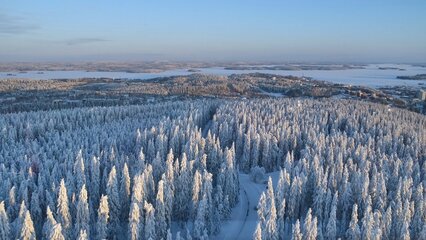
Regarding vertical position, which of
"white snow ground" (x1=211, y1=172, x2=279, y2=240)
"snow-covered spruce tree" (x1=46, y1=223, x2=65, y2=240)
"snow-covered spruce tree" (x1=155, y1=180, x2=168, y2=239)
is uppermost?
"snow-covered spruce tree" (x1=46, y1=223, x2=65, y2=240)

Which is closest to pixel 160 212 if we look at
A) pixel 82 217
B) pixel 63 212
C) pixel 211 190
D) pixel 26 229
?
pixel 211 190

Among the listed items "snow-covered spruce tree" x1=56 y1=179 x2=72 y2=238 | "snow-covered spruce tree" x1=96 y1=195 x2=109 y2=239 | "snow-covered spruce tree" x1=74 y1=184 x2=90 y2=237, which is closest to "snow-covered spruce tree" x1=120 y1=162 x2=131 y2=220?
"snow-covered spruce tree" x1=96 y1=195 x2=109 y2=239

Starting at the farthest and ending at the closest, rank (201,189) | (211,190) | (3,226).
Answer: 1. (201,189)
2. (211,190)
3. (3,226)

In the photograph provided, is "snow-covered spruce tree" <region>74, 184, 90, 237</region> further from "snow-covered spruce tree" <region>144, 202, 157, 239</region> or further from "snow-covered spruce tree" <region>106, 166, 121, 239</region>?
"snow-covered spruce tree" <region>144, 202, 157, 239</region>

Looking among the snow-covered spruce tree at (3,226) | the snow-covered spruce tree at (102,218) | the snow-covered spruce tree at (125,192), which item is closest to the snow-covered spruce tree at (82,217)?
the snow-covered spruce tree at (102,218)

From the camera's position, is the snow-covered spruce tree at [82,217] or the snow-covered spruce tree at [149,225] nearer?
the snow-covered spruce tree at [149,225]

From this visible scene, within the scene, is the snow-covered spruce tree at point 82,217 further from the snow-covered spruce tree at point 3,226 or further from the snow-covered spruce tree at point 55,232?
the snow-covered spruce tree at point 55,232

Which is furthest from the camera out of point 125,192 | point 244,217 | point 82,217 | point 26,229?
point 244,217

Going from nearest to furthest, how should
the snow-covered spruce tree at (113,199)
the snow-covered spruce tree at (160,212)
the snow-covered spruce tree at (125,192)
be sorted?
1. the snow-covered spruce tree at (160,212)
2. the snow-covered spruce tree at (113,199)
3. the snow-covered spruce tree at (125,192)

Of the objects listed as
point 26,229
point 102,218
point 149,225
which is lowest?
point 149,225

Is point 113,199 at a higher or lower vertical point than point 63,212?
lower

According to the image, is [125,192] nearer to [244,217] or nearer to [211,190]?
[211,190]

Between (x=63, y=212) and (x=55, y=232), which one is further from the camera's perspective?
(x=63, y=212)
